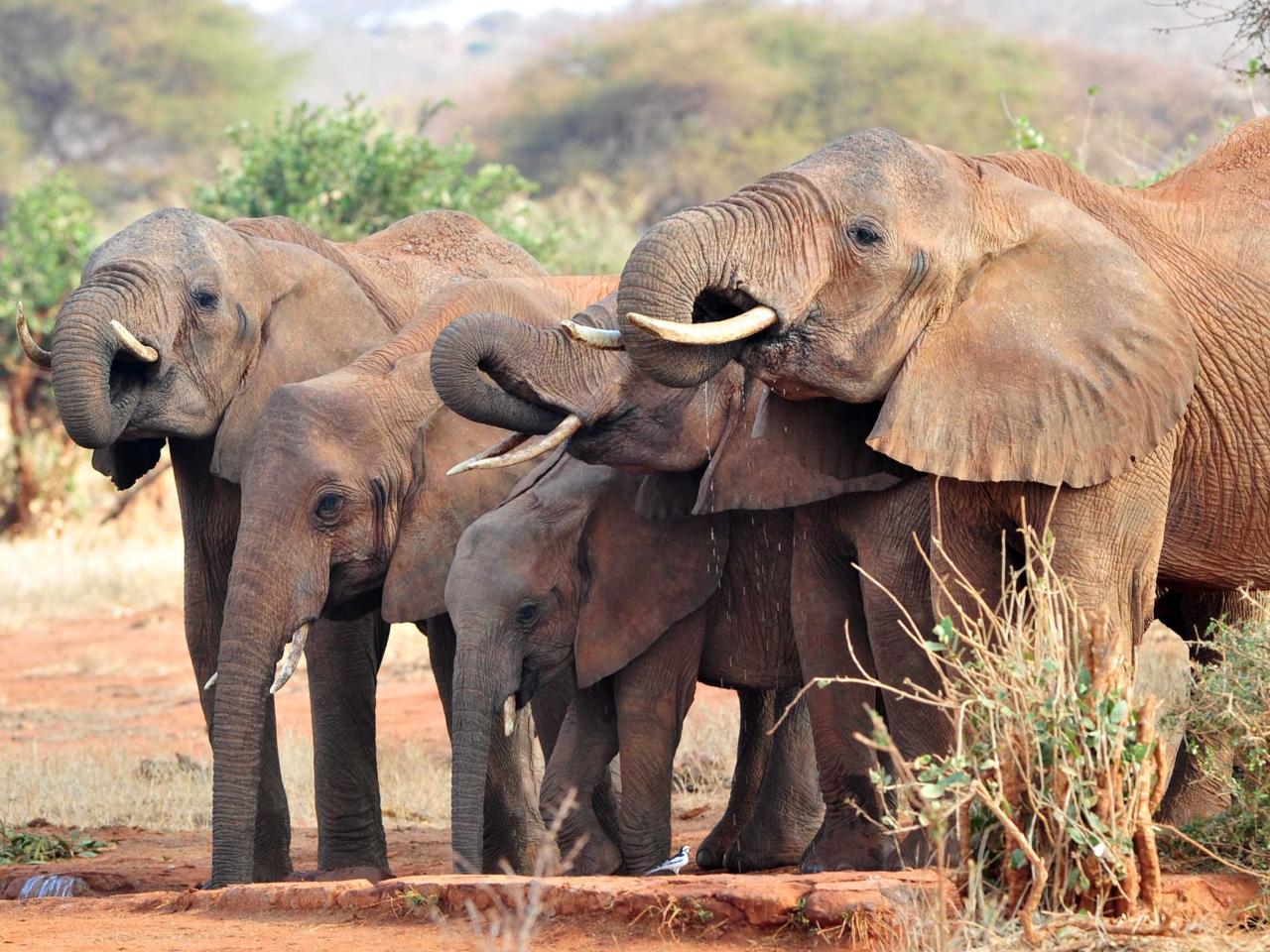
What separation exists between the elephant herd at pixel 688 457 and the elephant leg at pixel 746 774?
13mm

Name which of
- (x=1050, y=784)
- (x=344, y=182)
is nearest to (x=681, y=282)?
(x=1050, y=784)

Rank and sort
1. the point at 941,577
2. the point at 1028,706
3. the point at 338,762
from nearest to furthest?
the point at 1028,706, the point at 941,577, the point at 338,762

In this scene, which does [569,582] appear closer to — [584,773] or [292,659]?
[584,773]

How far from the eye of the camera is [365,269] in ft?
28.0

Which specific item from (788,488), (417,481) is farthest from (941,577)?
(417,481)

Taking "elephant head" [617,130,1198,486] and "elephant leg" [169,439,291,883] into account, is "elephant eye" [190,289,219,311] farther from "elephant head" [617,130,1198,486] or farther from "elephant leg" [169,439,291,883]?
"elephant head" [617,130,1198,486]

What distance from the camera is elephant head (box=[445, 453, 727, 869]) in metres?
6.82

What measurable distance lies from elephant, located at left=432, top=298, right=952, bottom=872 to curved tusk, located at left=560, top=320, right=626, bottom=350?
332mm

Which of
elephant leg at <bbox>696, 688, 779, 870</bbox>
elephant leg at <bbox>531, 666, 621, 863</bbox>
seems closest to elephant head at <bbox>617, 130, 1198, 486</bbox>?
elephant leg at <bbox>531, 666, 621, 863</bbox>

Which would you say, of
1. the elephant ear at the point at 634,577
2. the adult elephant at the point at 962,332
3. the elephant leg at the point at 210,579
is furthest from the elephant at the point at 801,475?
the elephant leg at the point at 210,579

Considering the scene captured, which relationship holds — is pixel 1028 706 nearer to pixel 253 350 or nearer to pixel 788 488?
pixel 788 488

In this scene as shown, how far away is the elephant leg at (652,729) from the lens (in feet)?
23.0

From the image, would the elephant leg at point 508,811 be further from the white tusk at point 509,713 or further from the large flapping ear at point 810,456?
the large flapping ear at point 810,456

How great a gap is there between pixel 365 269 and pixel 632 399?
2.19 m
